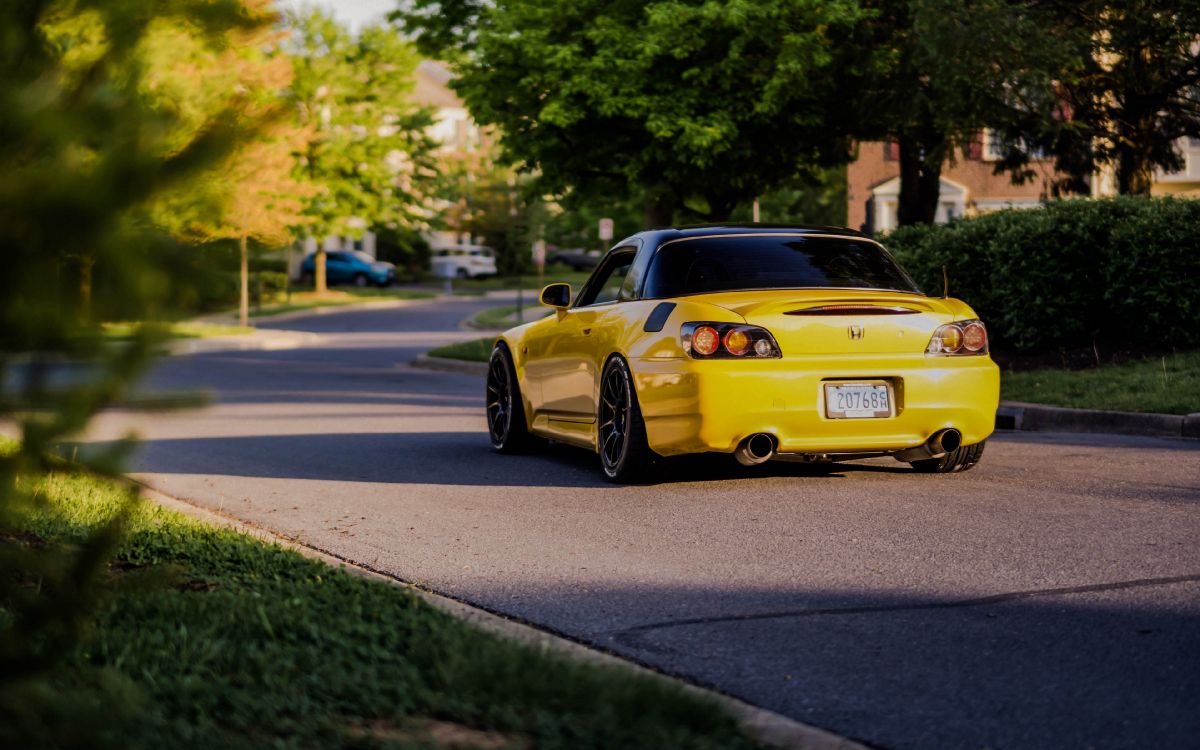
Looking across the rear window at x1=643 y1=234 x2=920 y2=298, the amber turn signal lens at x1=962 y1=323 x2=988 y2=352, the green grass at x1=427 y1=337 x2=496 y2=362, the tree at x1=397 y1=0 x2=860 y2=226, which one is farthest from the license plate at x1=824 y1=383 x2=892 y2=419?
the tree at x1=397 y1=0 x2=860 y2=226

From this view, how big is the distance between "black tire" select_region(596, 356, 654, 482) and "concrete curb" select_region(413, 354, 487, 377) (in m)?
13.3

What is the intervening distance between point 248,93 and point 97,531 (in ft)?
2.81

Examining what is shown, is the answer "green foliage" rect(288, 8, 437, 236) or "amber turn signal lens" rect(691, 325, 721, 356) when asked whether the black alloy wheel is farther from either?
"green foliage" rect(288, 8, 437, 236)

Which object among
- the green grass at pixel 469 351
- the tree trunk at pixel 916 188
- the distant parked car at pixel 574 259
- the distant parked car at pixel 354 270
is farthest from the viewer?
the distant parked car at pixel 574 259

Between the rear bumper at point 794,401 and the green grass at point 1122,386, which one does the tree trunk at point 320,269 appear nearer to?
the green grass at point 1122,386

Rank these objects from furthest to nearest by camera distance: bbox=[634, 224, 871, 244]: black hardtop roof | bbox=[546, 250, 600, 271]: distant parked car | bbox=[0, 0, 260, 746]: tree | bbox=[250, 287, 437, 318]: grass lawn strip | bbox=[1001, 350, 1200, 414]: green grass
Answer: bbox=[546, 250, 600, 271]: distant parked car
bbox=[250, 287, 437, 318]: grass lawn strip
bbox=[1001, 350, 1200, 414]: green grass
bbox=[634, 224, 871, 244]: black hardtop roof
bbox=[0, 0, 260, 746]: tree

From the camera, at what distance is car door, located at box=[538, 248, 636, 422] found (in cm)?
947

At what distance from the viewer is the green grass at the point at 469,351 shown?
80.0 feet

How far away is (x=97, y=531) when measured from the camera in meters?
2.83

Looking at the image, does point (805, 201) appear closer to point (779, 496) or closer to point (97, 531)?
point (779, 496)

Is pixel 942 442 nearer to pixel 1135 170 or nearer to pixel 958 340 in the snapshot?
pixel 958 340

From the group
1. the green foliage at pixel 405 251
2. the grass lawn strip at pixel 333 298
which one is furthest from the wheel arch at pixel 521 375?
the green foliage at pixel 405 251

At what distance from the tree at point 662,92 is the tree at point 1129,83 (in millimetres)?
3954

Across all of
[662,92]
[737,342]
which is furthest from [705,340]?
[662,92]
